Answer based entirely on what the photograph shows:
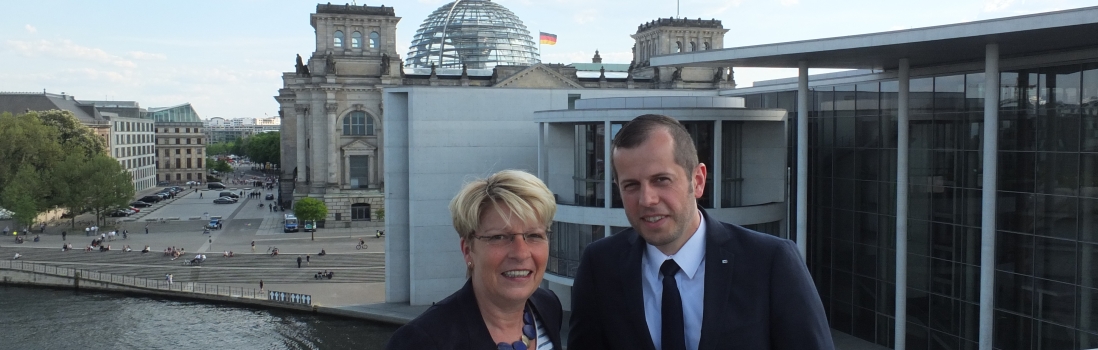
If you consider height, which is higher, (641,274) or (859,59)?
(859,59)

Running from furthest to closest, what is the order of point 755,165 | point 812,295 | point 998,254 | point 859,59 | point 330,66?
point 330,66 → point 755,165 → point 859,59 → point 998,254 → point 812,295

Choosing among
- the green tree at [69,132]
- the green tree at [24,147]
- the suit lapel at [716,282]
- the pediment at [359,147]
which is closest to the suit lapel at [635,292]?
the suit lapel at [716,282]

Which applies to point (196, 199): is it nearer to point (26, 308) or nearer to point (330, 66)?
point (330, 66)

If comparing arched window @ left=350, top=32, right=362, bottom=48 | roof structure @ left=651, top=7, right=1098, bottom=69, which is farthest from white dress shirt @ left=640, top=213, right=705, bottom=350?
arched window @ left=350, top=32, right=362, bottom=48

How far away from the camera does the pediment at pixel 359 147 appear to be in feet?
265

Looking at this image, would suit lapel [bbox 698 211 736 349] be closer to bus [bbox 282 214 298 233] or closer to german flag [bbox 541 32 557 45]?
bus [bbox 282 214 298 233]

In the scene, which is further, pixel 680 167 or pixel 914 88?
pixel 914 88

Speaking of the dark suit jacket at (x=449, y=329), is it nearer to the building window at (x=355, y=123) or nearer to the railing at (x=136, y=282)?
the railing at (x=136, y=282)

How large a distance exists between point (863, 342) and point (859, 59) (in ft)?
32.8

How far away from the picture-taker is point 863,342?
98.2 ft

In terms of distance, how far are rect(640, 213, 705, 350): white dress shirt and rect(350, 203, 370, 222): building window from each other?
77186mm

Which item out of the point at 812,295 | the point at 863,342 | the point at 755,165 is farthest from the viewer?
the point at 755,165

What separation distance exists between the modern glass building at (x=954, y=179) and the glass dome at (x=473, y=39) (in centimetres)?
7322

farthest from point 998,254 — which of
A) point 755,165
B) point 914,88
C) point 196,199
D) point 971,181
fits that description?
point 196,199
